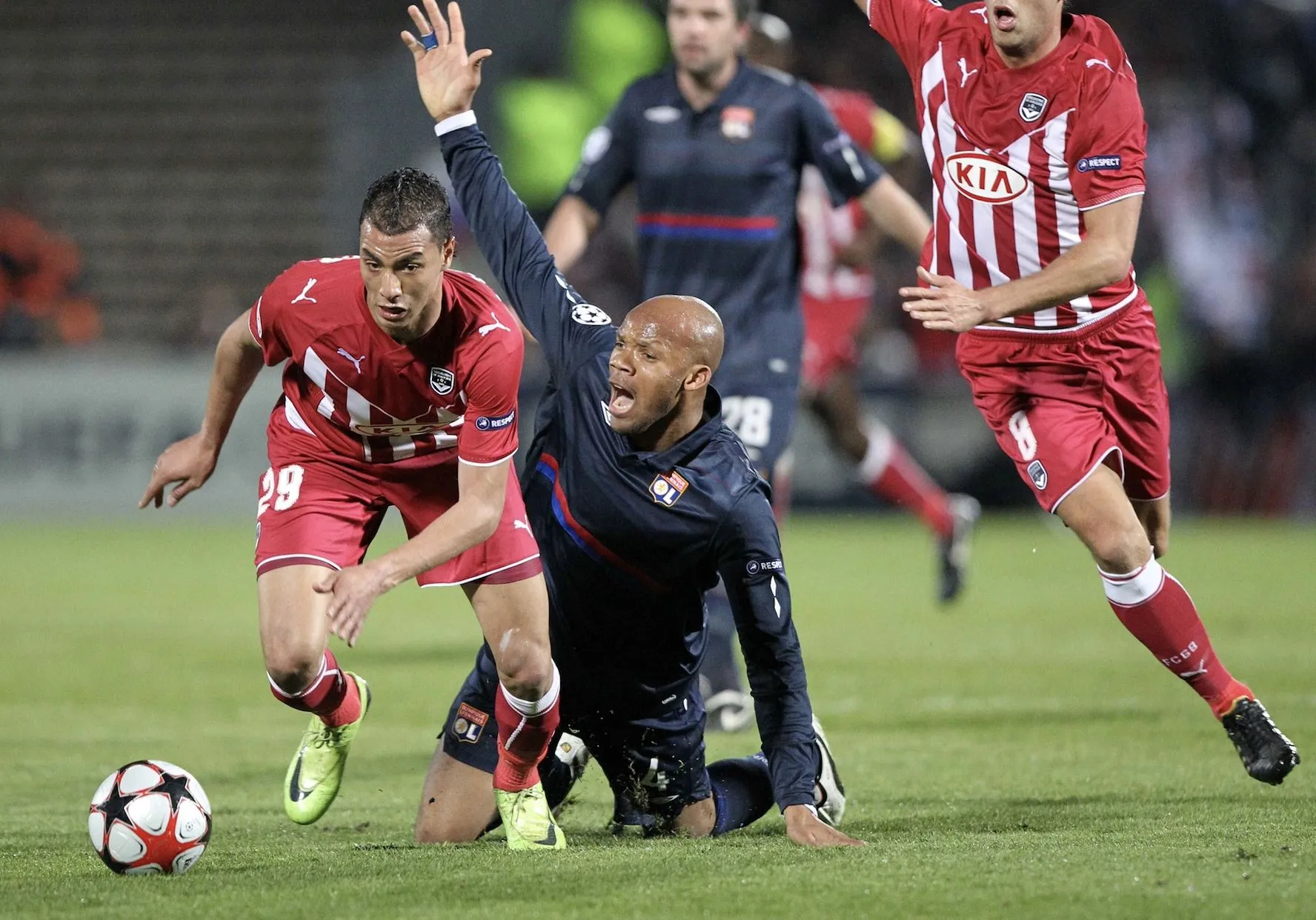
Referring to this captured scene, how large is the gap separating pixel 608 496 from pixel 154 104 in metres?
19.5

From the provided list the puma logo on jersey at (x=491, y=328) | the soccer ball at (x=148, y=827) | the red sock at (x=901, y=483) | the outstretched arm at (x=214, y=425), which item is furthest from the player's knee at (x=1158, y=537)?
the red sock at (x=901, y=483)

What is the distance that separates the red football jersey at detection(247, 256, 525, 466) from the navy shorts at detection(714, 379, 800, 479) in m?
2.17

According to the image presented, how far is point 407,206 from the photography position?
4953mm

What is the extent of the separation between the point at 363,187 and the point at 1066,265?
16.3 meters

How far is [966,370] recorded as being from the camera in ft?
19.6

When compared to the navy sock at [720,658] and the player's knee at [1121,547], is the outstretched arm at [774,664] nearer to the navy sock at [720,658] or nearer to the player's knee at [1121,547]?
the player's knee at [1121,547]

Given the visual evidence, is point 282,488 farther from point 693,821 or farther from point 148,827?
point 693,821

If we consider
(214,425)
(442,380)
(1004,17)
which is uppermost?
(1004,17)

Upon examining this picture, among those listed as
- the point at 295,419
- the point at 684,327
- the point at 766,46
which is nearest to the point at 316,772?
the point at 295,419

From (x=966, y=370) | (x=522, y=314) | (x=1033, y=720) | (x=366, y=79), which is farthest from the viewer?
(x=366, y=79)

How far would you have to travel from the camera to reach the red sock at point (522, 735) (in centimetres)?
496

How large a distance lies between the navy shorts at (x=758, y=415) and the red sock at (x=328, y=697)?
7.69 ft

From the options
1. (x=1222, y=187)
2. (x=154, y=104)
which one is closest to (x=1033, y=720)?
(x=1222, y=187)

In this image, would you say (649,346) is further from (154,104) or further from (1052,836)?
(154,104)
